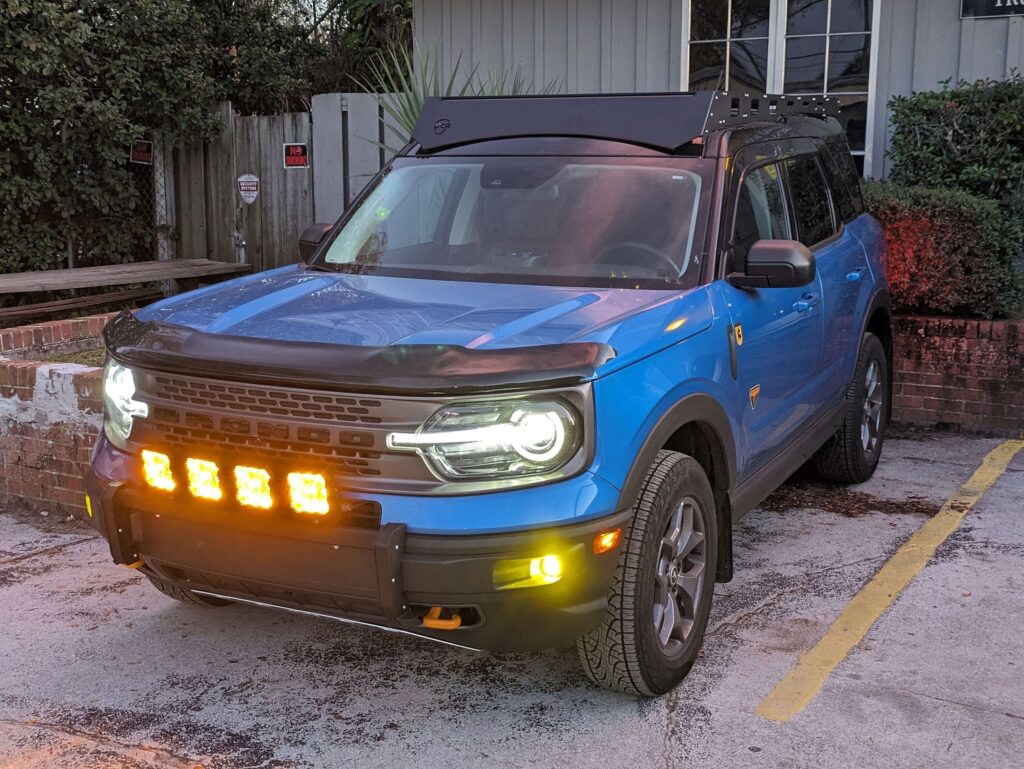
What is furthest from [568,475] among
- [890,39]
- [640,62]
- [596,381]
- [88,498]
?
[640,62]

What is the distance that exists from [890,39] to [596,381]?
7.46 m

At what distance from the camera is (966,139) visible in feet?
28.8

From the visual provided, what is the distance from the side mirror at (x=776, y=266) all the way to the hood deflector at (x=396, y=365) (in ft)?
3.61

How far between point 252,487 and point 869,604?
2.62m

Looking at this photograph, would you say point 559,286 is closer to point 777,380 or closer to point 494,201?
point 494,201

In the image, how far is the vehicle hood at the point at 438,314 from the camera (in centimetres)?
350

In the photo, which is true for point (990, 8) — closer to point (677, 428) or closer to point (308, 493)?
point (677, 428)

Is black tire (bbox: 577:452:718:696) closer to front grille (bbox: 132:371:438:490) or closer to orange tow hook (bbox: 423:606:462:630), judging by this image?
orange tow hook (bbox: 423:606:462:630)

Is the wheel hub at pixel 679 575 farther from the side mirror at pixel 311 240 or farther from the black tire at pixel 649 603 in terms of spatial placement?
the side mirror at pixel 311 240

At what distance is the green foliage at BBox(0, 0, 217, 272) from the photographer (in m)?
11.0

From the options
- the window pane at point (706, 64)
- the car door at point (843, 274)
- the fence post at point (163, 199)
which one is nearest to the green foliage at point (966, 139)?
the window pane at point (706, 64)

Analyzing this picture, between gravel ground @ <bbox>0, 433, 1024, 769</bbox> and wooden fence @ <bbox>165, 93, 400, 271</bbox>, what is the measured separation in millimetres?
7171

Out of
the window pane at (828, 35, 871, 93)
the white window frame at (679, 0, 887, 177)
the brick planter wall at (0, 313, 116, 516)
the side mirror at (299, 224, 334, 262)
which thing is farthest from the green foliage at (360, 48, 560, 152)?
the brick planter wall at (0, 313, 116, 516)

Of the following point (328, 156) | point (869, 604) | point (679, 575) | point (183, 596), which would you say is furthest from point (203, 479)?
point (328, 156)
